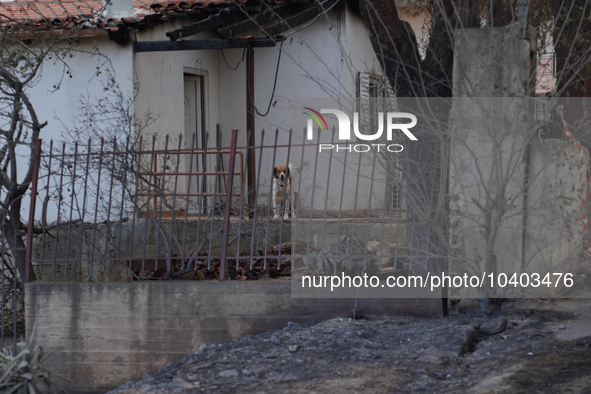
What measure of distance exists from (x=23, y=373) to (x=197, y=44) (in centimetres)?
584

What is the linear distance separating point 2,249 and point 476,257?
177 inches

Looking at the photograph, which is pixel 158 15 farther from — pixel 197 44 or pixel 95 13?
pixel 95 13

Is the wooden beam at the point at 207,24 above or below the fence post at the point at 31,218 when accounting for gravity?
above

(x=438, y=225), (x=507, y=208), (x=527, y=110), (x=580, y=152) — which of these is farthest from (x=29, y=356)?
(x=580, y=152)

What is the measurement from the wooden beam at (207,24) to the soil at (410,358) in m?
5.43

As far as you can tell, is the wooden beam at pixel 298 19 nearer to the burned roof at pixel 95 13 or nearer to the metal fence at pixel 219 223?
the burned roof at pixel 95 13

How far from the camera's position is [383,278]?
6.26 meters

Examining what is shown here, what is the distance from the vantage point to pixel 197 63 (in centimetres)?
1178

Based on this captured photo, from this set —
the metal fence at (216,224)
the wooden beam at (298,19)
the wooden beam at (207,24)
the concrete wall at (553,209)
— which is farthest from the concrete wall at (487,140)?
the wooden beam at (298,19)

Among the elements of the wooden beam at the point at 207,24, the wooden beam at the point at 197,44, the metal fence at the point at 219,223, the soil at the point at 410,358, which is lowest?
the soil at the point at 410,358

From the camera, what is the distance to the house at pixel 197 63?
10.2 meters

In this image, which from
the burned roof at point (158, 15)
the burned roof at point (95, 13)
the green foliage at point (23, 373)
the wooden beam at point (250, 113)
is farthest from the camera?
the wooden beam at point (250, 113)

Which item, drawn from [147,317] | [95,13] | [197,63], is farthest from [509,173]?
[197,63]

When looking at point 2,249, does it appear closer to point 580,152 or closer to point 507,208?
point 507,208
